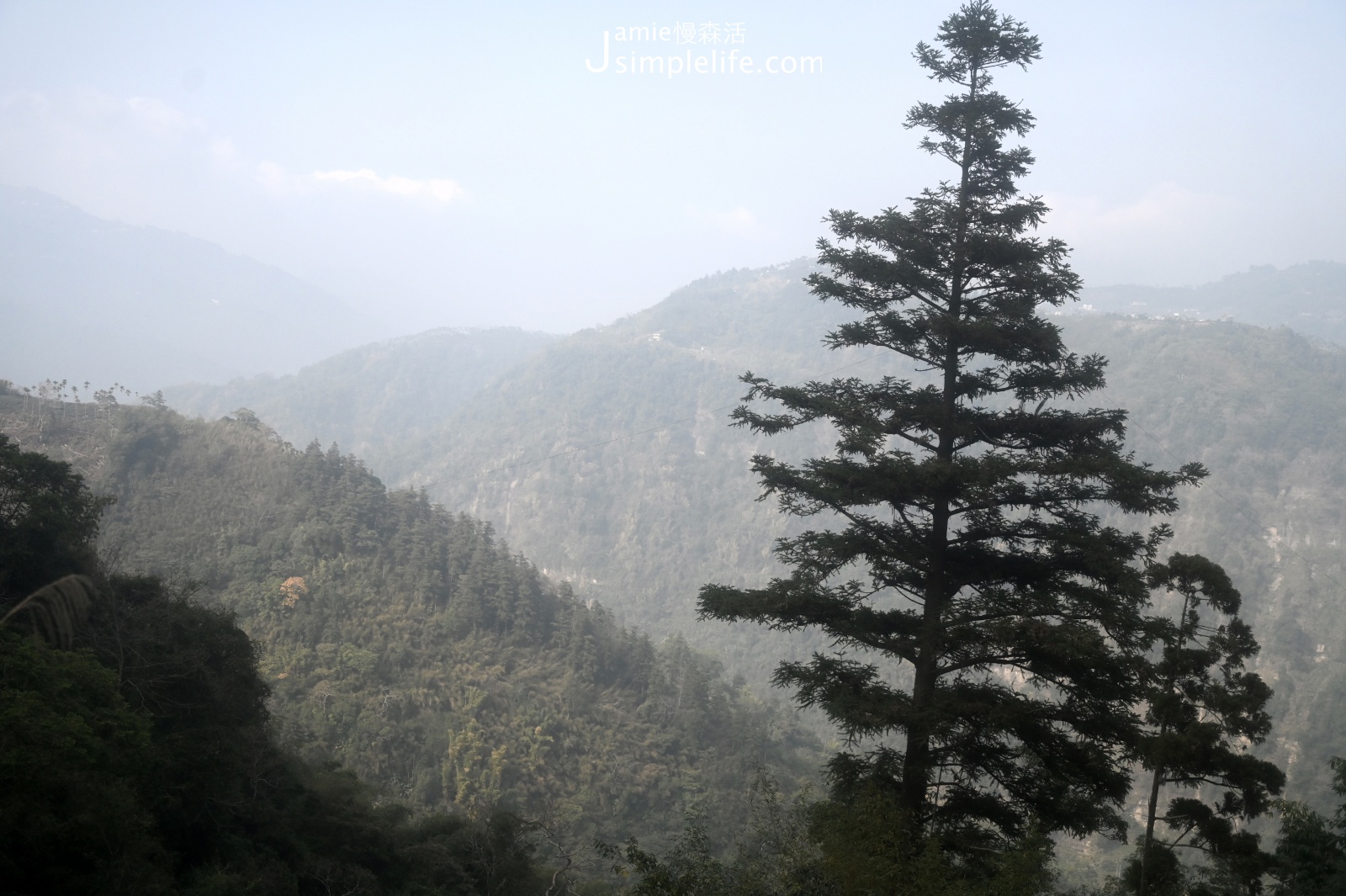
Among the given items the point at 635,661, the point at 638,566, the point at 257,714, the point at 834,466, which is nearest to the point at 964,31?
the point at 834,466

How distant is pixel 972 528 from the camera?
8.31m

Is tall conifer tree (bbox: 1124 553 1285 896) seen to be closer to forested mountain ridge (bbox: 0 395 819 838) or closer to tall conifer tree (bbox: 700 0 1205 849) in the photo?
tall conifer tree (bbox: 700 0 1205 849)

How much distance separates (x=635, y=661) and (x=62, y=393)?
33.5m

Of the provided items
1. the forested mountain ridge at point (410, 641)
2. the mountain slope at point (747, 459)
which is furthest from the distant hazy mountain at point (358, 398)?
the forested mountain ridge at point (410, 641)

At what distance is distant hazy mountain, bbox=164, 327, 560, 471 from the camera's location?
5719 inches

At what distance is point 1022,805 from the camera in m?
7.81

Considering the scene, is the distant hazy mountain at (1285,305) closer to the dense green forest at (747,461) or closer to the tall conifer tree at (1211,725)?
the dense green forest at (747,461)

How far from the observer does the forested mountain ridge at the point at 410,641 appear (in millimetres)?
29828

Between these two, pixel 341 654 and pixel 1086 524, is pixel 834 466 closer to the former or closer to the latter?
pixel 1086 524

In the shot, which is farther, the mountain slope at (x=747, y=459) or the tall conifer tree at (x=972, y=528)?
the mountain slope at (x=747, y=459)

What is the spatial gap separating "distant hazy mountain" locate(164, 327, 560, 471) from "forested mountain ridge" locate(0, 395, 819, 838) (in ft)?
302

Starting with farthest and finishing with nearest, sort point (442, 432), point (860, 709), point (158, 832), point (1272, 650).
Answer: point (442, 432) → point (1272, 650) → point (158, 832) → point (860, 709)

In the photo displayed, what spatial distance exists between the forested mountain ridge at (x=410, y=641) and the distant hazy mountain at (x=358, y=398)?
92007 mm

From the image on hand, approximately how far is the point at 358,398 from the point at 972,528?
16807cm
